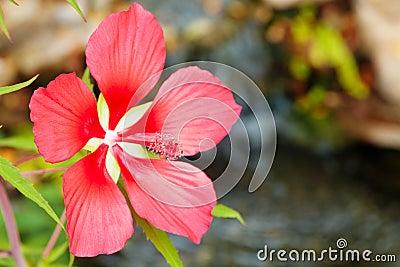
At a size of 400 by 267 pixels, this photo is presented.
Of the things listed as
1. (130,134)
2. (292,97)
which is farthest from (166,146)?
(292,97)

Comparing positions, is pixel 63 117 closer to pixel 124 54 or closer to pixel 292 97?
pixel 124 54

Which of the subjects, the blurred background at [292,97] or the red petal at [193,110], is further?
the blurred background at [292,97]

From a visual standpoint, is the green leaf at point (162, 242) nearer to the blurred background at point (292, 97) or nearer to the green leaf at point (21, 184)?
the green leaf at point (21, 184)

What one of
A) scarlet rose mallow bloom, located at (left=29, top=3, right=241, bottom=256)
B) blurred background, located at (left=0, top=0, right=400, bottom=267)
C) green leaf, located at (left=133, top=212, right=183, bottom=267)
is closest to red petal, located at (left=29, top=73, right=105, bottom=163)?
scarlet rose mallow bloom, located at (left=29, top=3, right=241, bottom=256)

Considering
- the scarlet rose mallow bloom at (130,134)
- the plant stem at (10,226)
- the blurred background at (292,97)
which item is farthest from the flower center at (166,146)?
the blurred background at (292,97)

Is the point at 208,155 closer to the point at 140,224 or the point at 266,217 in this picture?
the point at 140,224

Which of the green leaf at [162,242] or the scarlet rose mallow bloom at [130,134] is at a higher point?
the scarlet rose mallow bloom at [130,134]

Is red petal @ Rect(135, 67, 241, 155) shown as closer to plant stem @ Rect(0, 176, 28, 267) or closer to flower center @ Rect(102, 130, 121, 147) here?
flower center @ Rect(102, 130, 121, 147)
